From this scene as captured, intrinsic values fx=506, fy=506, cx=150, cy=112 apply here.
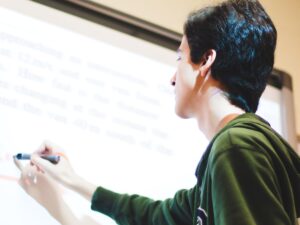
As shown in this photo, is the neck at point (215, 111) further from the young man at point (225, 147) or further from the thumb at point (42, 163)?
the thumb at point (42, 163)

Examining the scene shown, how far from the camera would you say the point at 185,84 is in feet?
3.18

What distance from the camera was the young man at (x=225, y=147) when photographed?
2.23 feet

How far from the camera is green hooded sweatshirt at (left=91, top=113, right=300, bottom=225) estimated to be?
0.66 m

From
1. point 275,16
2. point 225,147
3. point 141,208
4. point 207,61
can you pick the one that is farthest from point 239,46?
point 275,16

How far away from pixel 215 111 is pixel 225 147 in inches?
8.0

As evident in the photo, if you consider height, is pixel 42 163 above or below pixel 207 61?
below

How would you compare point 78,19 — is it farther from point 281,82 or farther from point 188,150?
point 281,82

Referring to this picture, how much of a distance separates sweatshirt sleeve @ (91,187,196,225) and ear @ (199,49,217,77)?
24 centimetres

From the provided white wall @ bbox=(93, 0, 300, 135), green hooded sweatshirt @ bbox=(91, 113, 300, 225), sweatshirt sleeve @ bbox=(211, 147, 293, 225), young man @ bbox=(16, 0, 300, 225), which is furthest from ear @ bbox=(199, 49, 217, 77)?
white wall @ bbox=(93, 0, 300, 135)

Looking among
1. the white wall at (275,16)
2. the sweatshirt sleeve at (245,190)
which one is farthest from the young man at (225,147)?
the white wall at (275,16)

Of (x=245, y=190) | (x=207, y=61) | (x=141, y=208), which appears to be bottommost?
(x=141, y=208)

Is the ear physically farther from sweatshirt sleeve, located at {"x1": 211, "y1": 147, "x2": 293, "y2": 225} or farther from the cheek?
sweatshirt sleeve, located at {"x1": 211, "y1": 147, "x2": 293, "y2": 225}

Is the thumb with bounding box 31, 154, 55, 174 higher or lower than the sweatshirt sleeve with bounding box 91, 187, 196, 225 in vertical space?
higher

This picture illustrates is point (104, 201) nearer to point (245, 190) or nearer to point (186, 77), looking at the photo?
point (186, 77)
